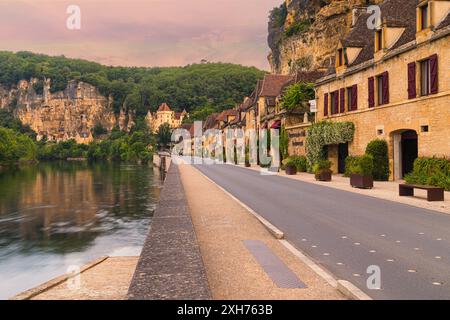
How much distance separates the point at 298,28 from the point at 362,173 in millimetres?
53946

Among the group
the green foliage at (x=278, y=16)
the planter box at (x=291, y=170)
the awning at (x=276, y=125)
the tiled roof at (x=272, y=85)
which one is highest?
the green foliage at (x=278, y=16)

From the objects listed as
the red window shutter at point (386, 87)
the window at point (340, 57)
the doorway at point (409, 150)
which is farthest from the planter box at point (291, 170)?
the red window shutter at point (386, 87)

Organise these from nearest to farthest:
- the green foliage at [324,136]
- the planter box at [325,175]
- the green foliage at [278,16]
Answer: the planter box at [325,175] < the green foliage at [324,136] < the green foliage at [278,16]

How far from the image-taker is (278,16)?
3780 inches

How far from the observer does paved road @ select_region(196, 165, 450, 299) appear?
689 centimetres

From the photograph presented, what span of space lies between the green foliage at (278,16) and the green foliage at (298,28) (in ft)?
48.3

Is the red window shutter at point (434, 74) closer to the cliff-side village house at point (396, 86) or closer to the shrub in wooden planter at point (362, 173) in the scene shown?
the cliff-side village house at point (396, 86)

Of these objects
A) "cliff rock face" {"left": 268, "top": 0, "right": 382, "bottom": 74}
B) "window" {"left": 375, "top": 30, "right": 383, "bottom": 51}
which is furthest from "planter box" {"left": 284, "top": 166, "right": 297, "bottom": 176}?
"cliff rock face" {"left": 268, "top": 0, "right": 382, "bottom": 74}

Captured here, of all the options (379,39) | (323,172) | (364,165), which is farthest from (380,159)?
(379,39)

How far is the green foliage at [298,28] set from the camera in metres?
70.6

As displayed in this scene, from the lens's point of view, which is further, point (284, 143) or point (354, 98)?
point (284, 143)

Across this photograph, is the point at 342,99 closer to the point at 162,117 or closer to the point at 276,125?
the point at 276,125
